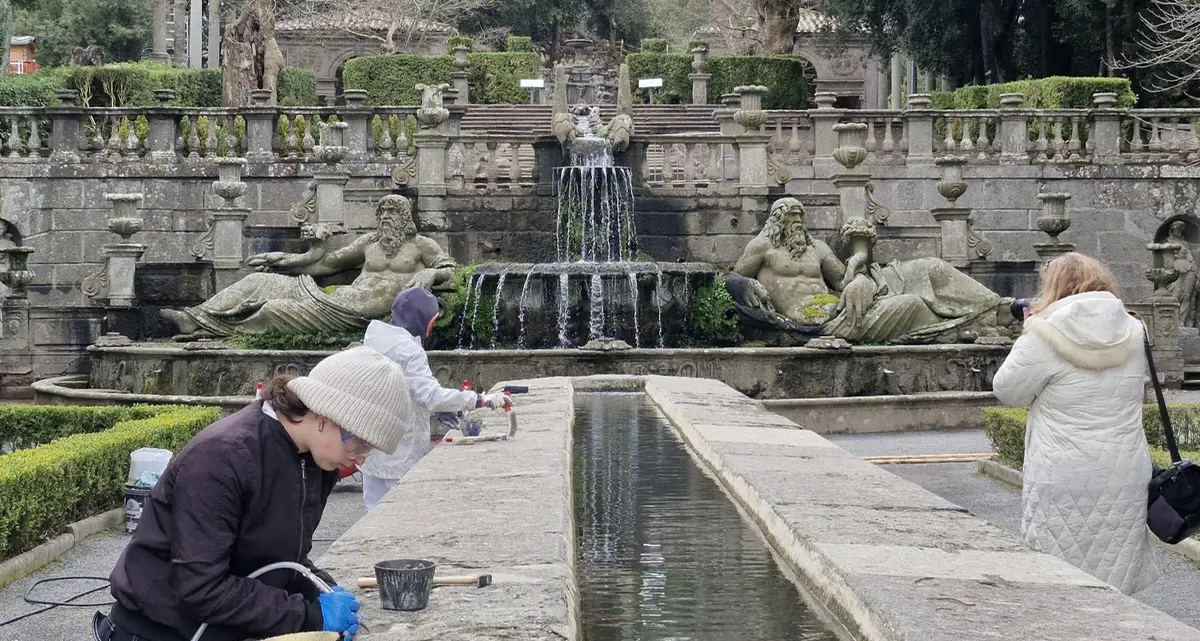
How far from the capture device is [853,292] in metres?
17.0

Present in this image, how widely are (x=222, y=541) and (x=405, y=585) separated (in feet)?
2.25

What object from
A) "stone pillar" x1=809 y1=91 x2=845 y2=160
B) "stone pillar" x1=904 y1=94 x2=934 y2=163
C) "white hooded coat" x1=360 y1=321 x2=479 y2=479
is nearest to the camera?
"white hooded coat" x1=360 y1=321 x2=479 y2=479

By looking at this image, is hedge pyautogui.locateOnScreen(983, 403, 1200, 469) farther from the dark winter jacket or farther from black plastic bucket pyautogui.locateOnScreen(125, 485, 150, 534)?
the dark winter jacket

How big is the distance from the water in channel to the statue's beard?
9.32m

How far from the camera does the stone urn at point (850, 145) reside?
2141 cm

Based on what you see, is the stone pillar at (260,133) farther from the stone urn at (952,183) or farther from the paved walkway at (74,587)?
the paved walkway at (74,587)

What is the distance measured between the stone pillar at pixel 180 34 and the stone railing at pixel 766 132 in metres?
20.8

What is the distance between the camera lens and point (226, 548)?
11.7 ft

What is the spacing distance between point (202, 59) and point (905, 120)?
25.8 metres

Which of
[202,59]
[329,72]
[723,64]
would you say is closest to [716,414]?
[723,64]

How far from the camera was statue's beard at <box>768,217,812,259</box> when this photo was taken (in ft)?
58.9

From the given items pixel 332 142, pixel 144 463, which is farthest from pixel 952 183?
pixel 144 463

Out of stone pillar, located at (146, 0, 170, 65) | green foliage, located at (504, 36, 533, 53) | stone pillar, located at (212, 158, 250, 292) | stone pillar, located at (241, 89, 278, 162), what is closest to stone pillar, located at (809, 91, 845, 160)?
stone pillar, located at (241, 89, 278, 162)

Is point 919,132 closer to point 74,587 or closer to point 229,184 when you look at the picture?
point 229,184
